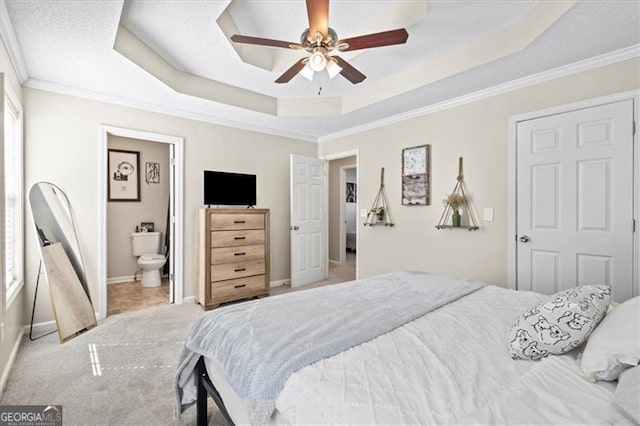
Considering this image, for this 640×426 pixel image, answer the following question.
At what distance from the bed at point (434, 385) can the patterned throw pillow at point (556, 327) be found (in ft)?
0.12

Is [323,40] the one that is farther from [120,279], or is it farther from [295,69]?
[120,279]

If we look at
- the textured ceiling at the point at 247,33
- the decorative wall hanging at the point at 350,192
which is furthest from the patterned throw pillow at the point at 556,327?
the decorative wall hanging at the point at 350,192

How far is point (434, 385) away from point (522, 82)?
9.95ft

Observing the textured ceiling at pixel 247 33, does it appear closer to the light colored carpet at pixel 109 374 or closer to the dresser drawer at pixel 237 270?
the dresser drawer at pixel 237 270

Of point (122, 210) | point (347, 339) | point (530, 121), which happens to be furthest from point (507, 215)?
point (122, 210)

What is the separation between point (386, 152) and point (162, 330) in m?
3.28

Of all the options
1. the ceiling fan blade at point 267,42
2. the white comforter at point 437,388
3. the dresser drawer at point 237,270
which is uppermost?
the ceiling fan blade at point 267,42

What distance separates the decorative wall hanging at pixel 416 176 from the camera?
144 inches

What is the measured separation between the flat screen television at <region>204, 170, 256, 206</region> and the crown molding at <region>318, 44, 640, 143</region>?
181 cm

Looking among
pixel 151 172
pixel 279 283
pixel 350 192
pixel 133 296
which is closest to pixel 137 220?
pixel 151 172

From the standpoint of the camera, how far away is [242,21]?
8.11 ft

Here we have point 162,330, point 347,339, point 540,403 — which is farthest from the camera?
point 162,330

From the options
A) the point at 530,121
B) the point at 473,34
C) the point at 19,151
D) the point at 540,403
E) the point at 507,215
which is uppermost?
the point at 473,34

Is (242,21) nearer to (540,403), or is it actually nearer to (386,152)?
(386,152)
